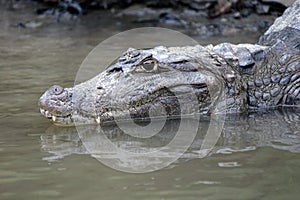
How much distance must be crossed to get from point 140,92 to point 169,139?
0.66m

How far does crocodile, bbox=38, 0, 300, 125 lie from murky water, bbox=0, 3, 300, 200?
0.22 metres

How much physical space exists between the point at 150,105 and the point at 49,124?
94cm

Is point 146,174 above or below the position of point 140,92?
below

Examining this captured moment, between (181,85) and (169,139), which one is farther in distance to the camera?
(181,85)

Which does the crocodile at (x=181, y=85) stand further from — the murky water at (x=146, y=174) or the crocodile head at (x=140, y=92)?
the murky water at (x=146, y=174)

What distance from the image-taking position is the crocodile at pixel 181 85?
5.10 meters

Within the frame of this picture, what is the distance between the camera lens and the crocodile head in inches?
199

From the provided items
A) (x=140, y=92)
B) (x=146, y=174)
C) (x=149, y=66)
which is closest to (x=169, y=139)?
(x=140, y=92)

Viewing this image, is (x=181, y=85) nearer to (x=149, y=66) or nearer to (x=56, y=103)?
(x=149, y=66)

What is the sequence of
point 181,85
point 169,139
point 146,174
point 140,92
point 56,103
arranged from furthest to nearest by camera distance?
point 181,85
point 140,92
point 56,103
point 169,139
point 146,174

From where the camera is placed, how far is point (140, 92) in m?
5.18

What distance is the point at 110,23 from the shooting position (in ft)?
36.9

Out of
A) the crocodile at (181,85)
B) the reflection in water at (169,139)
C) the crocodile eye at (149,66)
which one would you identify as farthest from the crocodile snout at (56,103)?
the crocodile eye at (149,66)

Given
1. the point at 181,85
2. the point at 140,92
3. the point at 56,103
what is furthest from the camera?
the point at 181,85
